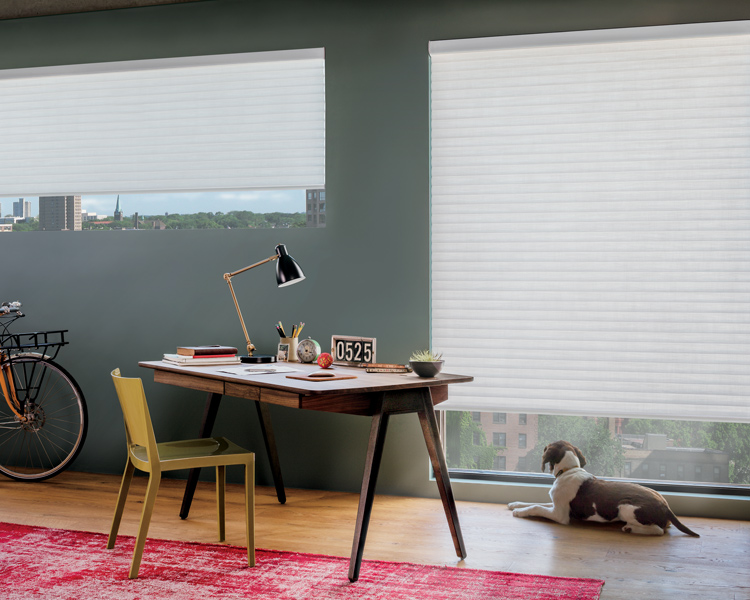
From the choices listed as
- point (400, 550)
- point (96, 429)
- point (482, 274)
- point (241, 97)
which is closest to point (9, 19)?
point (241, 97)

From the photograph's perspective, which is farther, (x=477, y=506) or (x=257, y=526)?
(x=477, y=506)

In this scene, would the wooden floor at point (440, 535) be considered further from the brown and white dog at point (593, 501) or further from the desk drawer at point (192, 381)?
the desk drawer at point (192, 381)

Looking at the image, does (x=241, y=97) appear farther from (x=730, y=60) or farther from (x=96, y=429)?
(x=730, y=60)

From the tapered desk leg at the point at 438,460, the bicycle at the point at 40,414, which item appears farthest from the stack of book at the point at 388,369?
the bicycle at the point at 40,414

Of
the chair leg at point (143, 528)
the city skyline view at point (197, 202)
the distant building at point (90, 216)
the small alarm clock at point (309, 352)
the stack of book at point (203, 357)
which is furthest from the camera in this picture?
the distant building at point (90, 216)

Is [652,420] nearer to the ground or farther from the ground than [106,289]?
nearer to the ground

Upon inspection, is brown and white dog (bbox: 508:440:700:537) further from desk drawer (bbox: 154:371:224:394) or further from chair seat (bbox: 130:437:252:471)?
desk drawer (bbox: 154:371:224:394)

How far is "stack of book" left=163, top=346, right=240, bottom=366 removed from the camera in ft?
10.8

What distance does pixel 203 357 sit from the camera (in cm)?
333

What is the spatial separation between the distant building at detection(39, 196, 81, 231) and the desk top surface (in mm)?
1705

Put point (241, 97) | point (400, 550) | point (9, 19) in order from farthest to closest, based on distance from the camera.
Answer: point (9, 19) → point (241, 97) → point (400, 550)

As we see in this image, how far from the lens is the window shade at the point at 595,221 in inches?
139

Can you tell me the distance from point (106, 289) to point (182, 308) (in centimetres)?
53

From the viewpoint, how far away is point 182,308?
418cm
